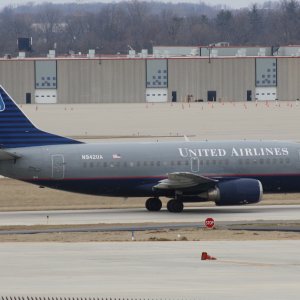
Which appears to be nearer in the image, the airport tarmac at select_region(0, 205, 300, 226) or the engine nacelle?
the airport tarmac at select_region(0, 205, 300, 226)

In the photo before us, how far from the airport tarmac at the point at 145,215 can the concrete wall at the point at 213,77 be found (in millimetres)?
91762

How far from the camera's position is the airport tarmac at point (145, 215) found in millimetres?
50500

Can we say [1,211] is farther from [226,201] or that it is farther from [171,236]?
[171,236]

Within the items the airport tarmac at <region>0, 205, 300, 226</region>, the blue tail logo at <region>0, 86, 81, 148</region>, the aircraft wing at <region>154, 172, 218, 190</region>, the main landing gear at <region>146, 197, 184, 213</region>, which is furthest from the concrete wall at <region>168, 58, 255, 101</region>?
the aircraft wing at <region>154, 172, 218, 190</region>

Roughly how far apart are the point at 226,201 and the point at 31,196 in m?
13.1

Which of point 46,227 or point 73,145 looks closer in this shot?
point 46,227

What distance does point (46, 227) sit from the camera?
157ft

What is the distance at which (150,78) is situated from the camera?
150 metres

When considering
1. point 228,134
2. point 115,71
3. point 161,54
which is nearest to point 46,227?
point 228,134

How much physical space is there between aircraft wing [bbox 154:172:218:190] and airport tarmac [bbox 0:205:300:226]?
1249 mm

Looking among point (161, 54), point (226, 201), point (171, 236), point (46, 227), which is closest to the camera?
point (171, 236)

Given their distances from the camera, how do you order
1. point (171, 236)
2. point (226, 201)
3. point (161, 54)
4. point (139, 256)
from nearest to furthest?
point (139, 256), point (171, 236), point (226, 201), point (161, 54)

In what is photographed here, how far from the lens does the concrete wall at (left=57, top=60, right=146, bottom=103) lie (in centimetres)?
14825

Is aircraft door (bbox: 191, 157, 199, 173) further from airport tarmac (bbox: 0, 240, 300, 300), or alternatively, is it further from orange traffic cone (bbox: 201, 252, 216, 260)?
orange traffic cone (bbox: 201, 252, 216, 260)
